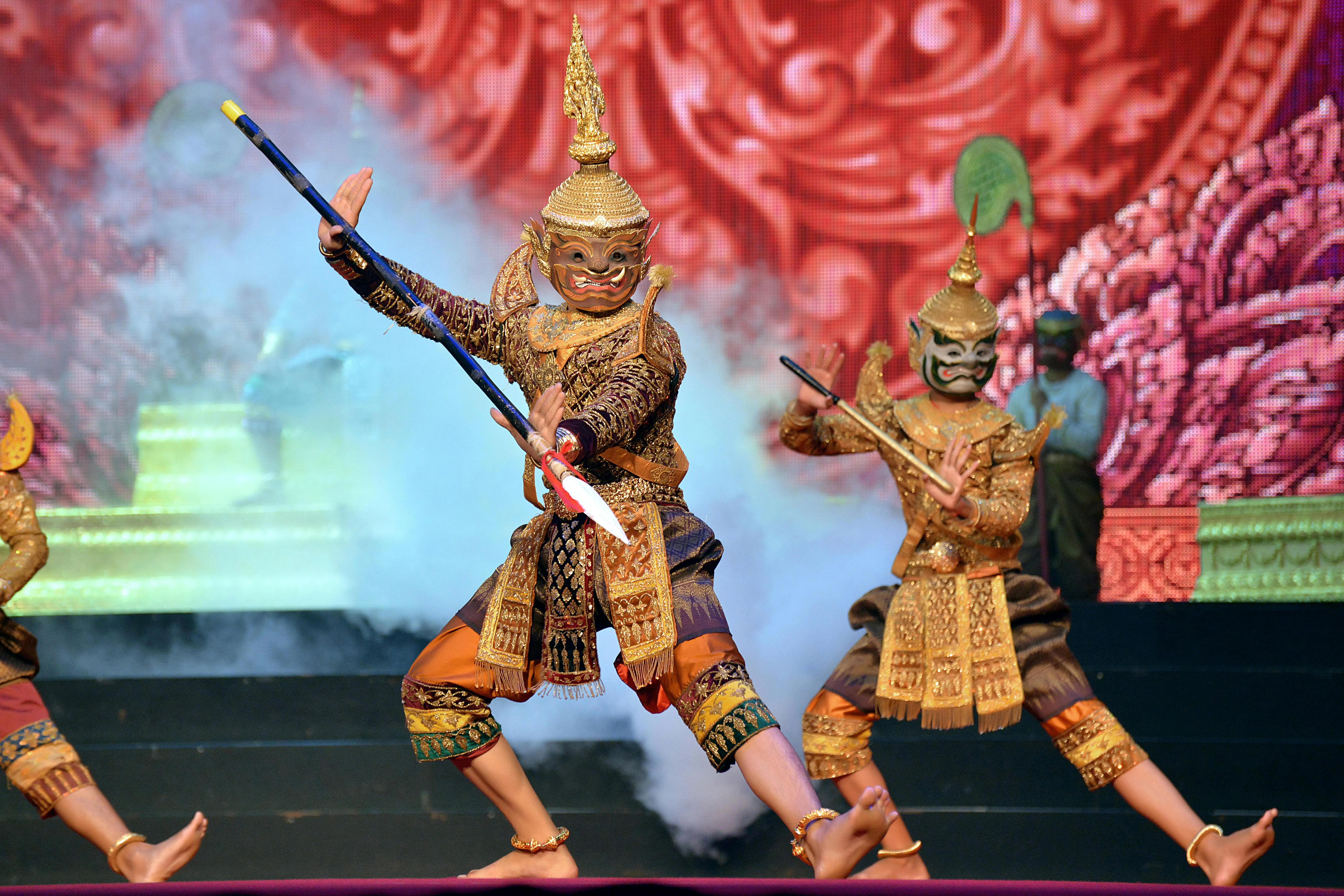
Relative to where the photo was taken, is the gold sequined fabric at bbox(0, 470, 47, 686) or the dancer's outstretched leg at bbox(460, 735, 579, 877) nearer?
the dancer's outstretched leg at bbox(460, 735, 579, 877)

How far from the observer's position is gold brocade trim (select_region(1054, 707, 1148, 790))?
3.48m

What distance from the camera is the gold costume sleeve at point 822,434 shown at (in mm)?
3766

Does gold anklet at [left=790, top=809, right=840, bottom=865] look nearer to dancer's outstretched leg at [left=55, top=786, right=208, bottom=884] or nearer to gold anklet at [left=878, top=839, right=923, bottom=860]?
gold anklet at [left=878, top=839, right=923, bottom=860]

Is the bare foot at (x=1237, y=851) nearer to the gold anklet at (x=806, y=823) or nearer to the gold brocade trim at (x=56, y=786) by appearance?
the gold anklet at (x=806, y=823)

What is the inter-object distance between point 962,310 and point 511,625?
4.35 feet

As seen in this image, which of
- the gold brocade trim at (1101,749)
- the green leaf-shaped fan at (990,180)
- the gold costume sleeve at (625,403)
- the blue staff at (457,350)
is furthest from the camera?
the green leaf-shaped fan at (990,180)

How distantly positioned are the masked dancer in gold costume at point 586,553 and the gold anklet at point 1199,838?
0.95m

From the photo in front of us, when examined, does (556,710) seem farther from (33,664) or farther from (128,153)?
(128,153)

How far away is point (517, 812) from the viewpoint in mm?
3273

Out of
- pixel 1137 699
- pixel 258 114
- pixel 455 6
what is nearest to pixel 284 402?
pixel 258 114

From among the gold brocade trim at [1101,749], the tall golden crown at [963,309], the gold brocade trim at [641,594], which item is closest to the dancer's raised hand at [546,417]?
the gold brocade trim at [641,594]

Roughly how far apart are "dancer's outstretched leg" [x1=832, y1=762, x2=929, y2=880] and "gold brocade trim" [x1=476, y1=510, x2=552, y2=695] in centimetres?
88

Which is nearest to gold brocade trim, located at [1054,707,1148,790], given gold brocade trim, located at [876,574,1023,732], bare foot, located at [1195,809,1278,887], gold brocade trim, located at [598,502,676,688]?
gold brocade trim, located at [876,574,1023,732]

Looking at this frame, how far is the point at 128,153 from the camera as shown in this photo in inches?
242
